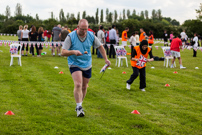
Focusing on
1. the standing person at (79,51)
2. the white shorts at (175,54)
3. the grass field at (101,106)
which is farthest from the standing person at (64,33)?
the standing person at (79,51)

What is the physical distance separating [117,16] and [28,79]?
313 ft

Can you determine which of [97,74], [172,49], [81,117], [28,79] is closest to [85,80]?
[81,117]

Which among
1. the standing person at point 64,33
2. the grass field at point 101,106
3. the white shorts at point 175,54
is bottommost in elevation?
the grass field at point 101,106

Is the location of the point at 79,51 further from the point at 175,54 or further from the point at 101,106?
the point at 175,54

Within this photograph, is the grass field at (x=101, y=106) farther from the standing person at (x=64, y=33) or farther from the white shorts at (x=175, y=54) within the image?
the standing person at (x=64, y=33)

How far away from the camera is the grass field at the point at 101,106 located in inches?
203

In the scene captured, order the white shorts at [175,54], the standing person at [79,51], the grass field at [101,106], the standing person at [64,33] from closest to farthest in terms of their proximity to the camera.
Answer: the grass field at [101,106], the standing person at [79,51], the white shorts at [175,54], the standing person at [64,33]

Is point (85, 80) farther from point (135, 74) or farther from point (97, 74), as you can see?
point (97, 74)

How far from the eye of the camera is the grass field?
5148 millimetres

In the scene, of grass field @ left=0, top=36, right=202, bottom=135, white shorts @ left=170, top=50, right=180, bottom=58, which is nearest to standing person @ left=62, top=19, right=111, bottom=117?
grass field @ left=0, top=36, right=202, bottom=135

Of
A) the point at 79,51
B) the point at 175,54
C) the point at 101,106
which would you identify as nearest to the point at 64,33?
the point at 175,54

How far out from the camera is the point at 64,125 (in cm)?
523

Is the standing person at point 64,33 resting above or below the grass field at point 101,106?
above

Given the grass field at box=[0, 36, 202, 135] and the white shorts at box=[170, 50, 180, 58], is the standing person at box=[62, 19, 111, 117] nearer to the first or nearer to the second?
the grass field at box=[0, 36, 202, 135]
